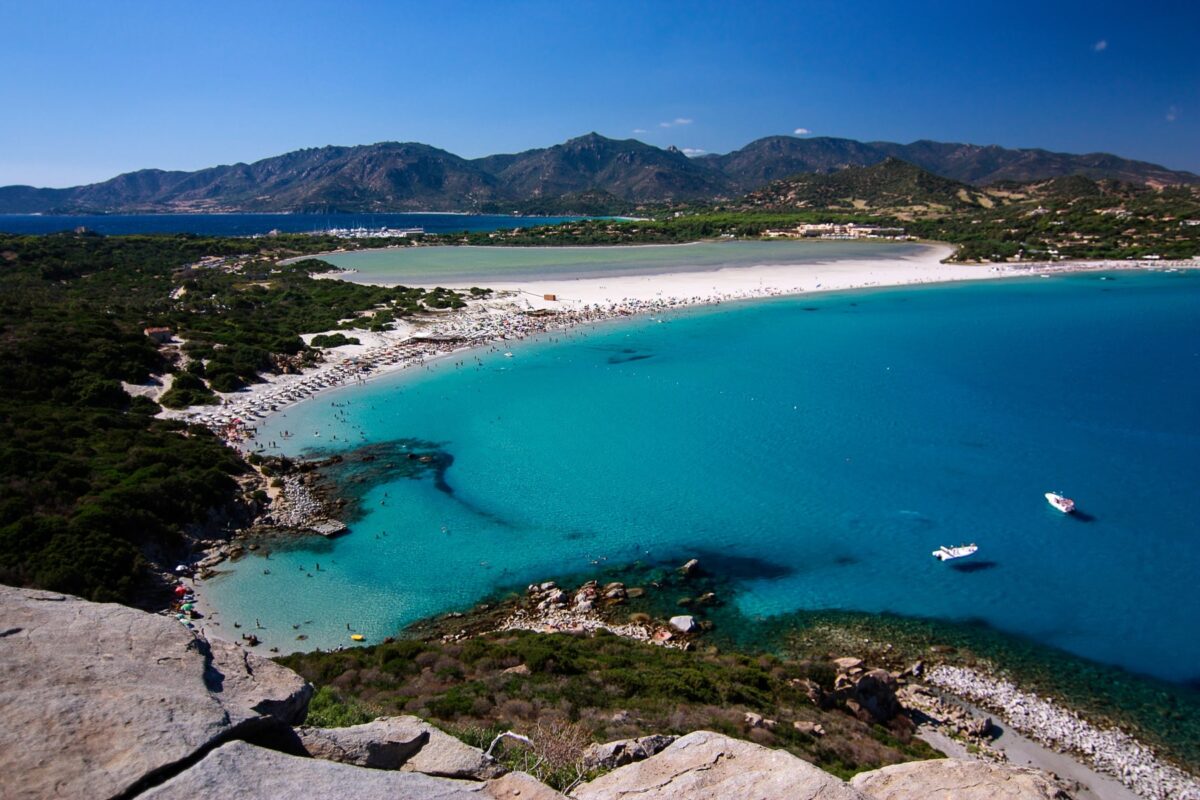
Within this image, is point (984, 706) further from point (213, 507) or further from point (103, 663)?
point (213, 507)

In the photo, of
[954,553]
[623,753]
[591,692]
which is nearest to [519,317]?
[954,553]

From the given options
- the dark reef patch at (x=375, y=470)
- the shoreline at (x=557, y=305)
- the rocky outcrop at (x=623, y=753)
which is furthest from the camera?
the shoreline at (x=557, y=305)

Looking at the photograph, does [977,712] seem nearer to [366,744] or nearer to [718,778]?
[718,778]

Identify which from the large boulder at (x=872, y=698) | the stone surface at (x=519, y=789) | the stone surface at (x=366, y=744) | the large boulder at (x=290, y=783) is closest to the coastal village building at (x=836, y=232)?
the large boulder at (x=872, y=698)

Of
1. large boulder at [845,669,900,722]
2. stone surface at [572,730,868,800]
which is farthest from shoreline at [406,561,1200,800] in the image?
stone surface at [572,730,868,800]

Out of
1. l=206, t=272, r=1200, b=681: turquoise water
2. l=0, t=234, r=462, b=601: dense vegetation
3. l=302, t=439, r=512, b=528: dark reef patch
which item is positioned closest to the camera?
l=0, t=234, r=462, b=601: dense vegetation

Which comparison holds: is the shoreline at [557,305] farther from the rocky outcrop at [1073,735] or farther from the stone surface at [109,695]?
the rocky outcrop at [1073,735]

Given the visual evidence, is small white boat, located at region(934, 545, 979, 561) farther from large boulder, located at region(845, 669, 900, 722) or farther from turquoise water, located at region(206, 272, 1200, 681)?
large boulder, located at region(845, 669, 900, 722)
